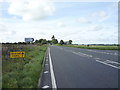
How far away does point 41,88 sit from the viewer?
5.40 m

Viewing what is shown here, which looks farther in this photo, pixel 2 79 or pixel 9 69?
pixel 9 69

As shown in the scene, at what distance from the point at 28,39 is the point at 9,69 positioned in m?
20.4

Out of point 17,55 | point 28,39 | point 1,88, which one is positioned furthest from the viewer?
point 28,39

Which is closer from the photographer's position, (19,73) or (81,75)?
(81,75)

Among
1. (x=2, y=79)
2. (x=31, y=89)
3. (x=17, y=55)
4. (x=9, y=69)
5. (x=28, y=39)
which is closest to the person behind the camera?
(x=31, y=89)

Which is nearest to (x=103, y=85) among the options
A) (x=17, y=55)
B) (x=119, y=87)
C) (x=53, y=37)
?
(x=119, y=87)

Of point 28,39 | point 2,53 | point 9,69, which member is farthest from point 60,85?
point 28,39

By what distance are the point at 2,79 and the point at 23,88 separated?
6.43 feet

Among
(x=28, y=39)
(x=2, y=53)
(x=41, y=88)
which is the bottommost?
(x=41, y=88)

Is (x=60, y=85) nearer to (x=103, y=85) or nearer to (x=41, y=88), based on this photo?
(x=41, y=88)

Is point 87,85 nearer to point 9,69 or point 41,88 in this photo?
point 41,88

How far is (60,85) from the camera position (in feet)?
18.5

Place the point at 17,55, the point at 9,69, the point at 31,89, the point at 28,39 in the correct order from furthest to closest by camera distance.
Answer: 1. the point at 28,39
2. the point at 17,55
3. the point at 9,69
4. the point at 31,89

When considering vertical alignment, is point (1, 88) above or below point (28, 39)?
below
